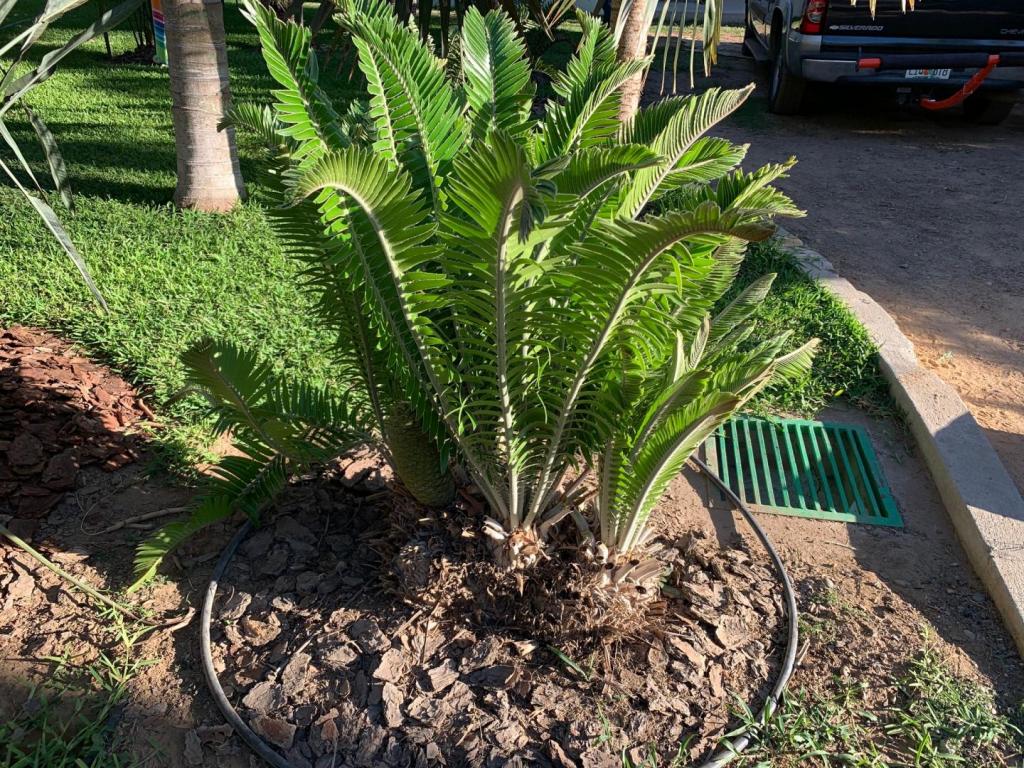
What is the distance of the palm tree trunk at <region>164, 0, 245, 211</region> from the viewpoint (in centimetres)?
476

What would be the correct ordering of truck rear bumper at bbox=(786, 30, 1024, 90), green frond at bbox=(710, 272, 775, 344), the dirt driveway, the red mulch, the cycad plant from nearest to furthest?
the cycad plant
green frond at bbox=(710, 272, 775, 344)
the red mulch
the dirt driveway
truck rear bumper at bbox=(786, 30, 1024, 90)

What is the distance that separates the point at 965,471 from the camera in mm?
3293

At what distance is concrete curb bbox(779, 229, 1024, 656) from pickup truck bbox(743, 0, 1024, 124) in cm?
428

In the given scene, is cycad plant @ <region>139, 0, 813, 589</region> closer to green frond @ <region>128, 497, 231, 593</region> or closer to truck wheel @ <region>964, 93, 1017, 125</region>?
green frond @ <region>128, 497, 231, 593</region>

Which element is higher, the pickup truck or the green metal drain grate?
the pickup truck

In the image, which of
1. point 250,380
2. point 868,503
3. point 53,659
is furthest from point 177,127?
point 868,503

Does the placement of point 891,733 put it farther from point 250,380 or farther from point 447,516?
point 250,380

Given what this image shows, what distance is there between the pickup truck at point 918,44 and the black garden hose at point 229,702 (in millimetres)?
6260

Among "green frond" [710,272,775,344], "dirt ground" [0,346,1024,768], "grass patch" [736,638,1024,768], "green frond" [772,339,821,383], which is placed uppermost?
"green frond" [710,272,775,344]

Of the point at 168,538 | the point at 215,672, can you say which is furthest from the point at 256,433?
the point at 215,672

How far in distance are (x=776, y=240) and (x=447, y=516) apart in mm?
3746

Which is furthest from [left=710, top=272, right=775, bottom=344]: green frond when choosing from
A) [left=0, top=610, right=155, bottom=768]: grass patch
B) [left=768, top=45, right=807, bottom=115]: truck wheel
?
[left=768, top=45, right=807, bottom=115]: truck wheel

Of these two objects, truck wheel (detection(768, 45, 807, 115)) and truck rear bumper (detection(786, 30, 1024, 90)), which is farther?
truck wheel (detection(768, 45, 807, 115))

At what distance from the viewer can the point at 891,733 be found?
237cm
